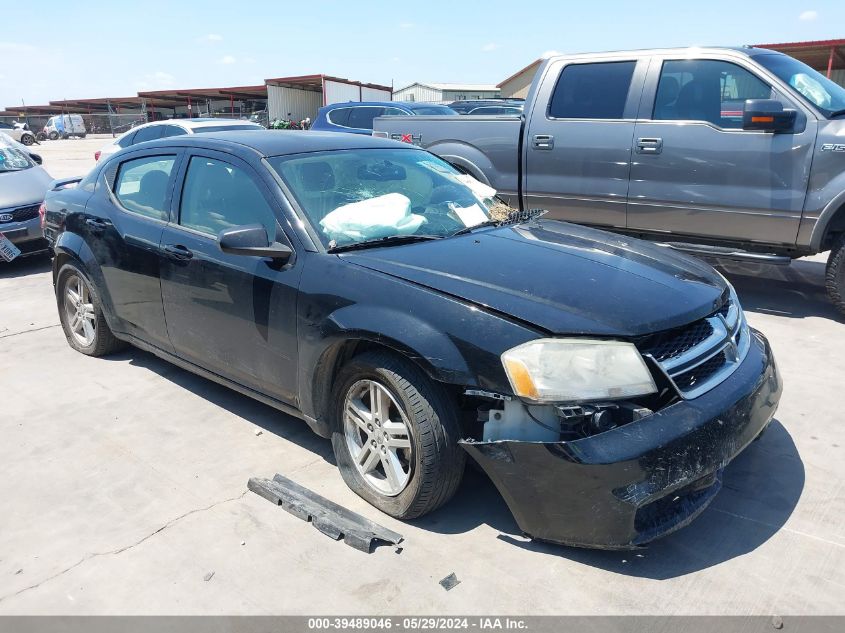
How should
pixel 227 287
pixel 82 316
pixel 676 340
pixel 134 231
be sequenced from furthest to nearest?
pixel 82 316 → pixel 134 231 → pixel 227 287 → pixel 676 340

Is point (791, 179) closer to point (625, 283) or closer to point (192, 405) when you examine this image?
point (625, 283)

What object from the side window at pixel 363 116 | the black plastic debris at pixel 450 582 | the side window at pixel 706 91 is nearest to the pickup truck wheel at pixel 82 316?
the black plastic debris at pixel 450 582

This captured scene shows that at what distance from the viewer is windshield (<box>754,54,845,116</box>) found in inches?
218

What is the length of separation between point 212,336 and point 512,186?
3984mm

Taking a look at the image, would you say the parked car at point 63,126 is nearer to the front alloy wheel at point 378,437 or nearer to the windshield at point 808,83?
the windshield at point 808,83

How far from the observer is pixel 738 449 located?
2785 mm

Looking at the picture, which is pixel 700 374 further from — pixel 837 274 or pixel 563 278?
pixel 837 274

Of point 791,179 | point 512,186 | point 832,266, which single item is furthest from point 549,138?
point 832,266

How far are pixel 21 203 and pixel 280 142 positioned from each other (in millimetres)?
5869

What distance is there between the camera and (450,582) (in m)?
2.66

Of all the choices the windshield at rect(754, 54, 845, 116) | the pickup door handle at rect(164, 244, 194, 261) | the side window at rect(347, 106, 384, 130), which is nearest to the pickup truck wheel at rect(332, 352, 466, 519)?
the pickup door handle at rect(164, 244, 194, 261)

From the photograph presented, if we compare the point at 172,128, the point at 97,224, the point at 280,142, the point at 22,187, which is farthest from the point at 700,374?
the point at 172,128

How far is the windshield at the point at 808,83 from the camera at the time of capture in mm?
5543

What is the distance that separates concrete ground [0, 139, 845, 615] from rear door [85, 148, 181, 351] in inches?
23.3
